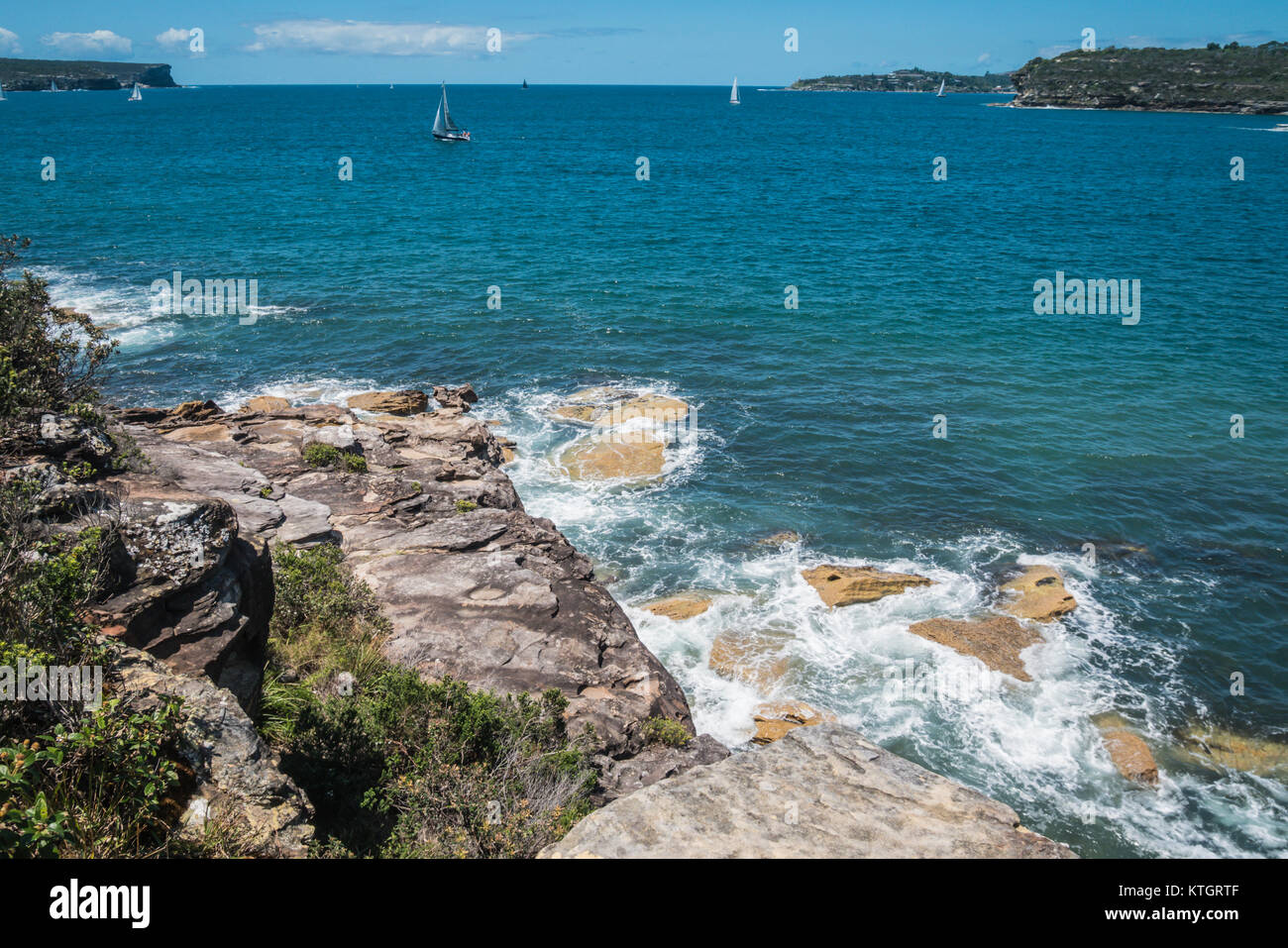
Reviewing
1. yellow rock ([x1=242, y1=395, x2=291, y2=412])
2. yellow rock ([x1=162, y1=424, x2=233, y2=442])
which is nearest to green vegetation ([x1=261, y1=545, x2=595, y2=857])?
yellow rock ([x1=162, y1=424, x2=233, y2=442])

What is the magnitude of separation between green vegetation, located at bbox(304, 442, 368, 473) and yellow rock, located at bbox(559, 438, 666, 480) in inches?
338

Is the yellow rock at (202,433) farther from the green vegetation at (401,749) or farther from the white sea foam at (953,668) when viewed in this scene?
the green vegetation at (401,749)

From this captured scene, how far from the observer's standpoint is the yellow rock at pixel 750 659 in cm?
1888

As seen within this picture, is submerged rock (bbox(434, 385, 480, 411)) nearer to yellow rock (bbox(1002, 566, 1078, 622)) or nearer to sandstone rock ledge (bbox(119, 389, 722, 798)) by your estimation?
sandstone rock ledge (bbox(119, 389, 722, 798))

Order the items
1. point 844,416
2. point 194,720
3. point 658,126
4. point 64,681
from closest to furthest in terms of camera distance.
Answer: point 64,681 < point 194,720 < point 844,416 < point 658,126

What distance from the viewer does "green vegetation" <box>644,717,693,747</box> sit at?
13.7m

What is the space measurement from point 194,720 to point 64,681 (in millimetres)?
1109

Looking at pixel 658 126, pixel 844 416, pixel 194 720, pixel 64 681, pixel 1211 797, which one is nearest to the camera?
pixel 64 681

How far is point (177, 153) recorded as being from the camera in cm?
10406

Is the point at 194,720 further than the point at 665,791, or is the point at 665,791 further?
the point at 665,791

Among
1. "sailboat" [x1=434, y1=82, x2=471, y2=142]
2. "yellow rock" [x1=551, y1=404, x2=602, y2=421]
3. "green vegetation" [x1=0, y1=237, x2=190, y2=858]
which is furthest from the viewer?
"sailboat" [x1=434, y1=82, x2=471, y2=142]

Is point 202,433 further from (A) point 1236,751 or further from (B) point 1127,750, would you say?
(A) point 1236,751

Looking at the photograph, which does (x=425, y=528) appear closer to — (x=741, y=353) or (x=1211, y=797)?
(x=1211, y=797)

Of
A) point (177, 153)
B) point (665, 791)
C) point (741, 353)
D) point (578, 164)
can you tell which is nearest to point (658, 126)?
point (578, 164)
